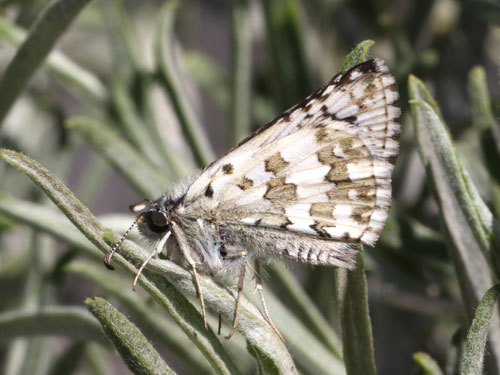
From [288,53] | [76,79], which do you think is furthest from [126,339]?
[288,53]

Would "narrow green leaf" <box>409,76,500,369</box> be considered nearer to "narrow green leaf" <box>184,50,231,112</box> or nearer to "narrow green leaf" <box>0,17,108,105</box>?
"narrow green leaf" <box>0,17,108,105</box>

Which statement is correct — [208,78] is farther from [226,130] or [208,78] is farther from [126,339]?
[126,339]

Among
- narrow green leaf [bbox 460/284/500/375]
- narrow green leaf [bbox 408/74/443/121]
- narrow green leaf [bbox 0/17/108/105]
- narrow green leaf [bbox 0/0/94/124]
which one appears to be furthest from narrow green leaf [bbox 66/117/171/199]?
narrow green leaf [bbox 460/284/500/375]

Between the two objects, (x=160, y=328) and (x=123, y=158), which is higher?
(x=123, y=158)

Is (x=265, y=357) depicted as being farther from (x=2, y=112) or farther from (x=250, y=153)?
(x=2, y=112)

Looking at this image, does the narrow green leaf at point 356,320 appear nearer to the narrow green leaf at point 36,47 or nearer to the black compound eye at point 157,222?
the black compound eye at point 157,222

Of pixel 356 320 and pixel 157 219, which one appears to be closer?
pixel 356 320

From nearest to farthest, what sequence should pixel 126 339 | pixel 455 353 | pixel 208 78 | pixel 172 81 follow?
pixel 126 339, pixel 455 353, pixel 172 81, pixel 208 78

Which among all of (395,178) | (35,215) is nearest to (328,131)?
(35,215)

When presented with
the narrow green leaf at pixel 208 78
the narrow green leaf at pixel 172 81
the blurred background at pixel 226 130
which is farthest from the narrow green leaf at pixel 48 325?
the narrow green leaf at pixel 208 78
